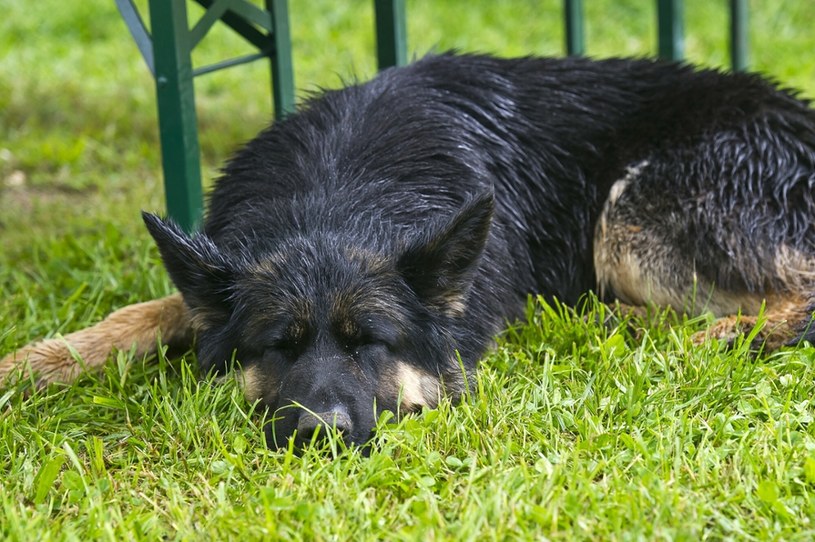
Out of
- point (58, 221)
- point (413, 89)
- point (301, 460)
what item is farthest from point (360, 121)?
point (58, 221)

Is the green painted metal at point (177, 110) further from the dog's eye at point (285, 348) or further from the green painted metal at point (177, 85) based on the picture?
the dog's eye at point (285, 348)

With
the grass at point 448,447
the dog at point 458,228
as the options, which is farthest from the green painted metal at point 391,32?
the grass at point 448,447

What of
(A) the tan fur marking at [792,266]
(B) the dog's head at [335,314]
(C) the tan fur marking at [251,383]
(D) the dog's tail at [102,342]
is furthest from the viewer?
(A) the tan fur marking at [792,266]

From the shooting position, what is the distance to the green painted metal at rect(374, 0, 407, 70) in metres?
6.15

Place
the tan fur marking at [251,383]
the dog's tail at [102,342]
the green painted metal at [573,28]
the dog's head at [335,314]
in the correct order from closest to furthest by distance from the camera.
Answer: the dog's head at [335,314] < the tan fur marking at [251,383] < the dog's tail at [102,342] < the green painted metal at [573,28]

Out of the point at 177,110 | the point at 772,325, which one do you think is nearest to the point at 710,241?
the point at 772,325

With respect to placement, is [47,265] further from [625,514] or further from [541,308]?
[625,514]

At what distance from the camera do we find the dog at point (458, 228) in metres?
3.72

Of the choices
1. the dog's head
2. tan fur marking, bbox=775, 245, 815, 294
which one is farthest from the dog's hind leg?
the dog's head

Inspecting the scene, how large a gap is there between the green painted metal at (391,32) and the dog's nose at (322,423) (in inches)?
127

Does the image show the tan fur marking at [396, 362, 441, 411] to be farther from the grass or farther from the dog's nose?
the dog's nose

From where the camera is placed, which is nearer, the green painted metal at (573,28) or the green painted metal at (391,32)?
the green painted metal at (391,32)

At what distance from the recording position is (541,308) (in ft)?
15.9

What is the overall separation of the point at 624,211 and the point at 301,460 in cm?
221
